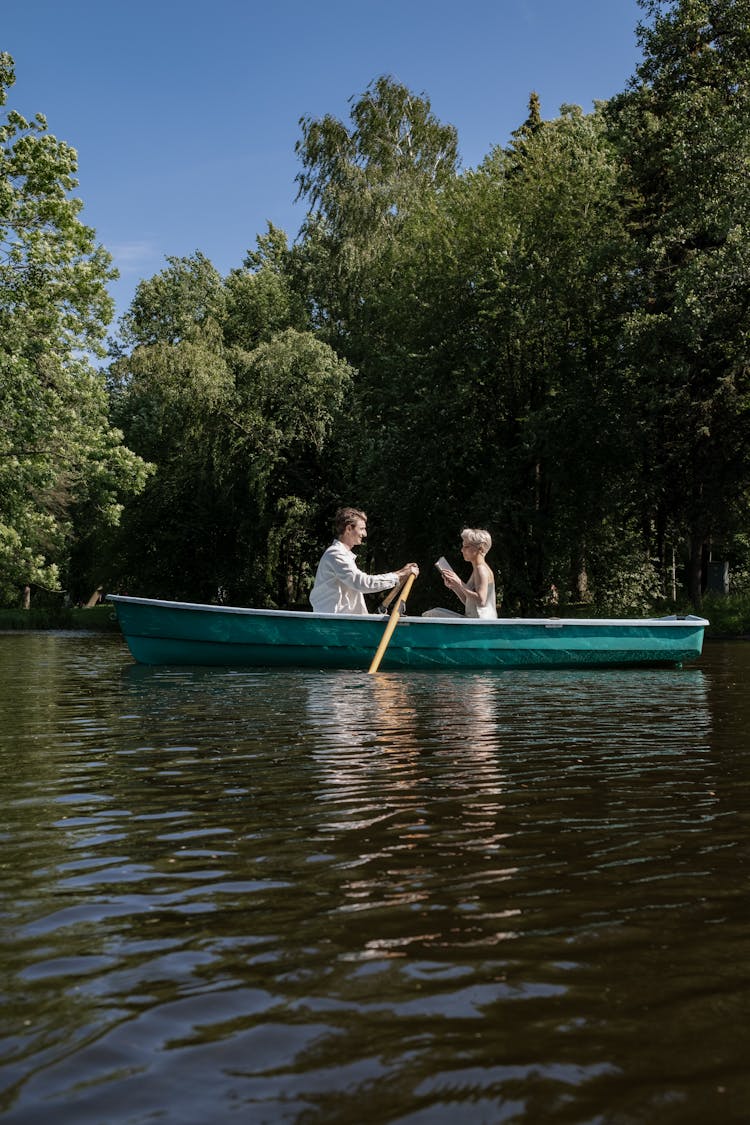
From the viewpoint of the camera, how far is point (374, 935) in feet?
10.2

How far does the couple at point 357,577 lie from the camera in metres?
12.7

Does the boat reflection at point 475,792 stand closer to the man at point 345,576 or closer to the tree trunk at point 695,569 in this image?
the man at point 345,576

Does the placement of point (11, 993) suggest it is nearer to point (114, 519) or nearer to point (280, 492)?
point (114, 519)

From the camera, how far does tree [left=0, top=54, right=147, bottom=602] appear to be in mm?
23578

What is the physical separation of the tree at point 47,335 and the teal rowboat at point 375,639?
1081cm

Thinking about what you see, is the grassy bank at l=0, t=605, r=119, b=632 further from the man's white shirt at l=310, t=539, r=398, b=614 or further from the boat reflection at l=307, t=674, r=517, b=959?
the boat reflection at l=307, t=674, r=517, b=959

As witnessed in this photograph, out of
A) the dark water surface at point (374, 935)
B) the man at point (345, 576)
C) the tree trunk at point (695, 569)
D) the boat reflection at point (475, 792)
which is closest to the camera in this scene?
the dark water surface at point (374, 935)

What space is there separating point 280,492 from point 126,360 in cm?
690

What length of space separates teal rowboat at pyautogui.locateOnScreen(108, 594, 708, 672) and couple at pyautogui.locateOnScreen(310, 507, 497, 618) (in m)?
0.39

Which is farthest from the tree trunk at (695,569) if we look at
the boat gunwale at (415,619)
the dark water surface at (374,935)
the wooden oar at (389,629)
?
the dark water surface at (374,935)

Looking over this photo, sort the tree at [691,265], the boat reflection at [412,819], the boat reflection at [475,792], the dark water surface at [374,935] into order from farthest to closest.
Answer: the tree at [691,265]
the boat reflection at [475,792]
the boat reflection at [412,819]
the dark water surface at [374,935]

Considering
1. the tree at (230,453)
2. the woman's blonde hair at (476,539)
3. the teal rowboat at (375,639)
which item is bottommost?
the teal rowboat at (375,639)

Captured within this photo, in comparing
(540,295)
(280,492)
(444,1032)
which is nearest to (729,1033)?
(444,1032)

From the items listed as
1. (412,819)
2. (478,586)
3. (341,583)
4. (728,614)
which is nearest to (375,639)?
(341,583)
